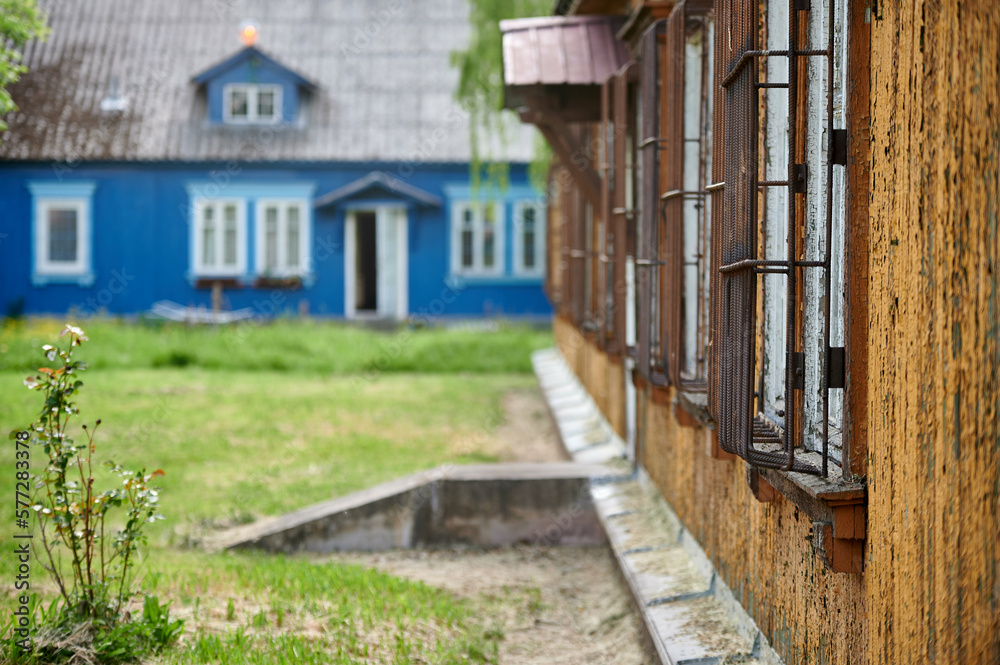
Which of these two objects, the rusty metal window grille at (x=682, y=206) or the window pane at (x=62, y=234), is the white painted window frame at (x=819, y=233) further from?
the window pane at (x=62, y=234)

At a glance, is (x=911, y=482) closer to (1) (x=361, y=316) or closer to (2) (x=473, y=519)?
(2) (x=473, y=519)

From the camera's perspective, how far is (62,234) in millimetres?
18984

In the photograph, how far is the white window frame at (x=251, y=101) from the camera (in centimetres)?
1902

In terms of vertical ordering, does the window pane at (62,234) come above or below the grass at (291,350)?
above

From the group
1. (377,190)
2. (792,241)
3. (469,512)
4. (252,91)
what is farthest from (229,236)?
(792,241)

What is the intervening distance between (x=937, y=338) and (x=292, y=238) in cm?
1783

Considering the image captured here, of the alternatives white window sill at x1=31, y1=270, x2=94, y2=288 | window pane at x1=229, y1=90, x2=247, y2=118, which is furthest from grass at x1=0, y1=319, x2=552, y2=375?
window pane at x1=229, y1=90, x2=247, y2=118

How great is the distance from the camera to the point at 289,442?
925 cm

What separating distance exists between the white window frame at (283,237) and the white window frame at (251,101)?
1.55 meters

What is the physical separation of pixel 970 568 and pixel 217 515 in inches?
218

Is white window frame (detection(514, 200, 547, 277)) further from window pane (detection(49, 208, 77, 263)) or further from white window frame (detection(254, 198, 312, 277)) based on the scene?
window pane (detection(49, 208, 77, 263))

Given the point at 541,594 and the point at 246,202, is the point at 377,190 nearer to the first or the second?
the point at 246,202

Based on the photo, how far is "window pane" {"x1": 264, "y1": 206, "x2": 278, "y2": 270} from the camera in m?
19.0

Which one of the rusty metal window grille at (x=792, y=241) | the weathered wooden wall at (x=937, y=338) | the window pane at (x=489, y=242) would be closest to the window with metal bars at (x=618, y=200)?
the rusty metal window grille at (x=792, y=241)
